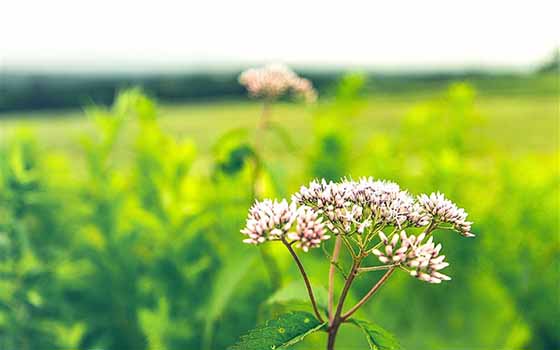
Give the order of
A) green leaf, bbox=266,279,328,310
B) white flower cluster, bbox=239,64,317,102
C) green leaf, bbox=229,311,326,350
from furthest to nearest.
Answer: white flower cluster, bbox=239,64,317,102 → green leaf, bbox=266,279,328,310 → green leaf, bbox=229,311,326,350

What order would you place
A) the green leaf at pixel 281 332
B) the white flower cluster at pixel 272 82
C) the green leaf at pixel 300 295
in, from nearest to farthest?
the green leaf at pixel 281 332, the green leaf at pixel 300 295, the white flower cluster at pixel 272 82

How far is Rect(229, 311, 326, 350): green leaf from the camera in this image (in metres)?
0.54

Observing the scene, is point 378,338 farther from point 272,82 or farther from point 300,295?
point 272,82

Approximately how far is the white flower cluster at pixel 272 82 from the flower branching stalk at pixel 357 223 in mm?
702

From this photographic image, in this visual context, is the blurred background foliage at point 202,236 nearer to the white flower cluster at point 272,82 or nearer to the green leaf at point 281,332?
the white flower cluster at point 272,82

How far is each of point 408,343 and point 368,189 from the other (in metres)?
0.71

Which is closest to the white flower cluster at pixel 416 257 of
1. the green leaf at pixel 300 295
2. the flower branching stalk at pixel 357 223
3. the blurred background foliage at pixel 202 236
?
the flower branching stalk at pixel 357 223

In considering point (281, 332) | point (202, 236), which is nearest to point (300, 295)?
point (281, 332)

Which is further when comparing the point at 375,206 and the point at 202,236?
the point at 202,236

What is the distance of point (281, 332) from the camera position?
0.56 meters

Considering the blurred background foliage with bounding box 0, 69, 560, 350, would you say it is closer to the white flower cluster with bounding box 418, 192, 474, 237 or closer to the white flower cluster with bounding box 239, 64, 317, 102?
the white flower cluster with bounding box 239, 64, 317, 102

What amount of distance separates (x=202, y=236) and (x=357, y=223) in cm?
96

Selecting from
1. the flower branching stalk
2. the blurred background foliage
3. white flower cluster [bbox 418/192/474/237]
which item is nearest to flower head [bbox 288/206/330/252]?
the flower branching stalk

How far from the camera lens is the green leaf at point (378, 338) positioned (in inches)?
21.7
